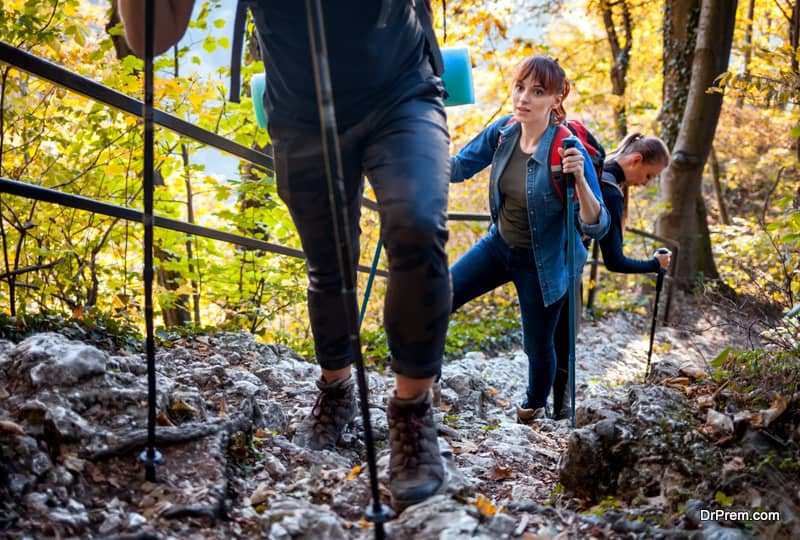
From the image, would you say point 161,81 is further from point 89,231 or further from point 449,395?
point 449,395

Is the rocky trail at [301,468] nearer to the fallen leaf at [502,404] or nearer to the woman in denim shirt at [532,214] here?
the woman in denim shirt at [532,214]

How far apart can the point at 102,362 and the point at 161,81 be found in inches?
118

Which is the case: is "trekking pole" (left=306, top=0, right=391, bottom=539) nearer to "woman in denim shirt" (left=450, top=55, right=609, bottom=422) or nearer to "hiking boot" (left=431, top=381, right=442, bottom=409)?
"woman in denim shirt" (left=450, top=55, right=609, bottom=422)

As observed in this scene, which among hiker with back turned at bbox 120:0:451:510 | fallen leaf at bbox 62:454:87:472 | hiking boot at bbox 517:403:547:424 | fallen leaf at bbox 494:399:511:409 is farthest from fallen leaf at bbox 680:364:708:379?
fallen leaf at bbox 62:454:87:472

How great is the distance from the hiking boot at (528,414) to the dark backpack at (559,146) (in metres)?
1.13

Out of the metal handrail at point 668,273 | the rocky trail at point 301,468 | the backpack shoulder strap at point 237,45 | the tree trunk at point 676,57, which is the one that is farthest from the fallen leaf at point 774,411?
the tree trunk at point 676,57

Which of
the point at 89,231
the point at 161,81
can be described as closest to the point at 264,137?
the point at 161,81

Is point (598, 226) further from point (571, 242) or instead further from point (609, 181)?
point (609, 181)

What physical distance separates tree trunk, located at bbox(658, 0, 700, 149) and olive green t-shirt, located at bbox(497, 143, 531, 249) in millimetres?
7090

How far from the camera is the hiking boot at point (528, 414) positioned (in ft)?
10.7

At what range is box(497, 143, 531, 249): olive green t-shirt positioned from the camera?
120 inches

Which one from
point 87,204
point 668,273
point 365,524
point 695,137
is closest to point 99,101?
point 87,204

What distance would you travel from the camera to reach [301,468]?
6.41ft

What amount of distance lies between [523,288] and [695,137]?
6.51 meters
